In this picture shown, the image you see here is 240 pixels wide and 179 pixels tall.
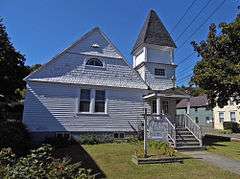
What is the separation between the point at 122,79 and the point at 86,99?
132 inches

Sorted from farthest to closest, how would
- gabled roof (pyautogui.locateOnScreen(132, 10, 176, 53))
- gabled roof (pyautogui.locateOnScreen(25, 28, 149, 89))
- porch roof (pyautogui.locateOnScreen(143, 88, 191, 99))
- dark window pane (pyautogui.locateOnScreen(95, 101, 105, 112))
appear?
1. gabled roof (pyautogui.locateOnScreen(132, 10, 176, 53))
2. porch roof (pyautogui.locateOnScreen(143, 88, 191, 99))
3. dark window pane (pyautogui.locateOnScreen(95, 101, 105, 112))
4. gabled roof (pyautogui.locateOnScreen(25, 28, 149, 89))

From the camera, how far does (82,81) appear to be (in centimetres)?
1709

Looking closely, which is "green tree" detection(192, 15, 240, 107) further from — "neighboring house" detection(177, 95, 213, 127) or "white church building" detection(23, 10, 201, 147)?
"neighboring house" detection(177, 95, 213, 127)

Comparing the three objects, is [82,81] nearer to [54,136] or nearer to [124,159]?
[54,136]

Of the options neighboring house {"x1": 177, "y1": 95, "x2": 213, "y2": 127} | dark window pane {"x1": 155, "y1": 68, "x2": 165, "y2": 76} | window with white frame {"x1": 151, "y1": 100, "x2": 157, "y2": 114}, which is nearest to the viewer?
window with white frame {"x1": 151, "y1": 100, "x2": 157, "y2": 114}

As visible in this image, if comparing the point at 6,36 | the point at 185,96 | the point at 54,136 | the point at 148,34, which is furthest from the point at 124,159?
the point at 6,36

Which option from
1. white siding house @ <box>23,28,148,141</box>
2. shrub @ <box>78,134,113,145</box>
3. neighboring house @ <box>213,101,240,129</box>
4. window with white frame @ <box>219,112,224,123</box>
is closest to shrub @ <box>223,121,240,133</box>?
neighboring house @ <box>213,101,240,129</box>

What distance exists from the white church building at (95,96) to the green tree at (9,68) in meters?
11.5

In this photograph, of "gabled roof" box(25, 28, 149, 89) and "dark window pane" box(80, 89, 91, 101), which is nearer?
"gabled roof" box(25, 28, 149, 89)

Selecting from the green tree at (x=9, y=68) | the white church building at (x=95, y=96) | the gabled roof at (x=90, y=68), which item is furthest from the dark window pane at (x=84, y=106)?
the green tree at (x=9, y=68)

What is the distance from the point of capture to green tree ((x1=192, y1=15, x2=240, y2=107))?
487 inches

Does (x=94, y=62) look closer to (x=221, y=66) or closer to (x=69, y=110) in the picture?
(x=69, y=110)

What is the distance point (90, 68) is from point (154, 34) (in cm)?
757

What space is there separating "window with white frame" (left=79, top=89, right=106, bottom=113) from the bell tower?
Result: 15.2ft
